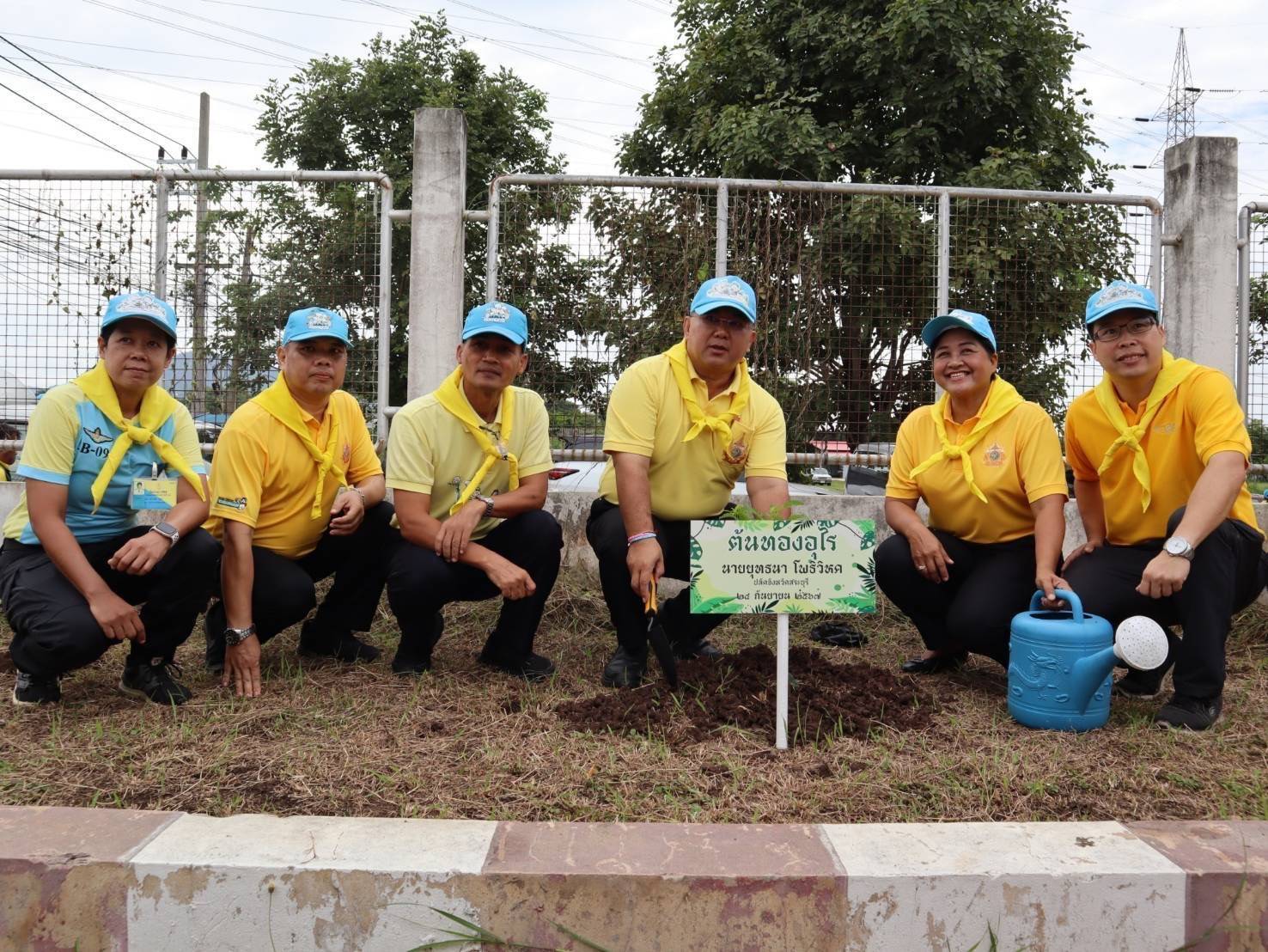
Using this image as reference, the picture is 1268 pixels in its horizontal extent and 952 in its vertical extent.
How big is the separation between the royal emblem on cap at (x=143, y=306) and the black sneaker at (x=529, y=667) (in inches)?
71.8

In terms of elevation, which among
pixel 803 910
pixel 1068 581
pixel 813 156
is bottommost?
pixel 803 910

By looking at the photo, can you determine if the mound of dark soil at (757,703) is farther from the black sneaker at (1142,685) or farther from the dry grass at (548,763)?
the black sneaker at (1142,685)

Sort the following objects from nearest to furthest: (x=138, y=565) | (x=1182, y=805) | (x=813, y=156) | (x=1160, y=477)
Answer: (x=1182, y=805) → (x=138, y=565) → (x=1160, y=477) → (x=813, y=156)

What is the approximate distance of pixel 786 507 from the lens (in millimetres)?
3178

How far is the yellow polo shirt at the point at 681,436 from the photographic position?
358cm

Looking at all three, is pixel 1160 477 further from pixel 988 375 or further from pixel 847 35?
pixel 847 35

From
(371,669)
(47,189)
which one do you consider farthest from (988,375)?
(47,189)

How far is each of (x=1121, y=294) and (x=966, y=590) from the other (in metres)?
1.25

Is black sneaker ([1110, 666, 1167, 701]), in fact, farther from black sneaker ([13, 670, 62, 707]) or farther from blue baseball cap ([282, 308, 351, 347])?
black sneaker ([13, 670, 62, 707])

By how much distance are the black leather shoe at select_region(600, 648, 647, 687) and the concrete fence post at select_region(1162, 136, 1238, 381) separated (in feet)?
13.4

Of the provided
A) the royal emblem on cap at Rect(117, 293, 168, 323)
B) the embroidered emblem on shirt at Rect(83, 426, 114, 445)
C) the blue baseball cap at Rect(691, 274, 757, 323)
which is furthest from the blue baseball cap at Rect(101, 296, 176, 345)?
the blue baseball cap at Rect(691, 274, 757, 323)

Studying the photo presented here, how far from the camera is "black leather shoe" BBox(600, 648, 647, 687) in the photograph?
3.59 meters

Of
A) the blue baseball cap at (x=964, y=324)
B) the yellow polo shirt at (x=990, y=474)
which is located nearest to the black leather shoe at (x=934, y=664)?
the yellow polo shirt at (x=990, y=474)

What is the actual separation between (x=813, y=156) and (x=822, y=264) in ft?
23.8
